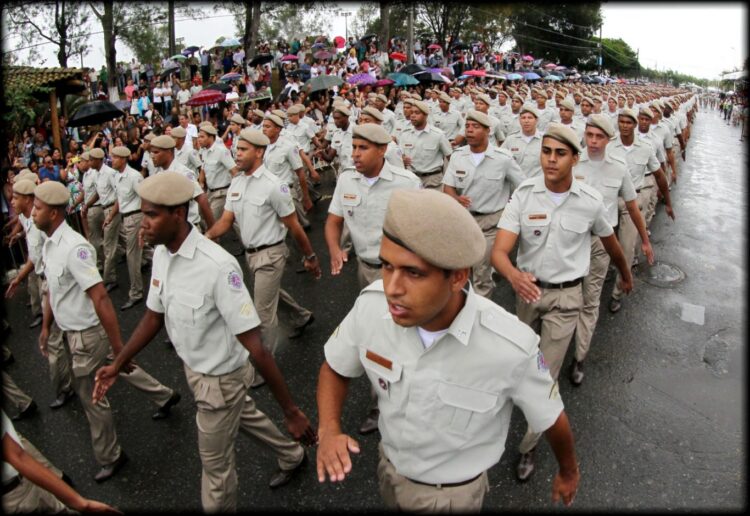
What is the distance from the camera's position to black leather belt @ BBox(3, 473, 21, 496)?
7.47 feet

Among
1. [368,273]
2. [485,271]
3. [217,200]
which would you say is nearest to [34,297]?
[217,200]

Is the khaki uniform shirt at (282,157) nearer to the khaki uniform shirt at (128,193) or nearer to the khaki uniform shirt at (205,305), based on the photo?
the khaki uniform shirt at (128,193)

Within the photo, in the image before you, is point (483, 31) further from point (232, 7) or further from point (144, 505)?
point (144, 505)

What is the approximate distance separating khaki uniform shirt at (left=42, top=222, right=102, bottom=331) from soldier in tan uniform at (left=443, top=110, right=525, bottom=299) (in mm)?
3525

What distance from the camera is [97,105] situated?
434 inches

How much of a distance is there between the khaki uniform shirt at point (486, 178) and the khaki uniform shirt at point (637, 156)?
1.76 meters

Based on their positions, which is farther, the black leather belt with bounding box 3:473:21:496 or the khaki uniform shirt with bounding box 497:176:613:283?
the khaki uniform shirt with bounding box 497:176:613:283

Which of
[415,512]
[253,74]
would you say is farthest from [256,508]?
[253,74]

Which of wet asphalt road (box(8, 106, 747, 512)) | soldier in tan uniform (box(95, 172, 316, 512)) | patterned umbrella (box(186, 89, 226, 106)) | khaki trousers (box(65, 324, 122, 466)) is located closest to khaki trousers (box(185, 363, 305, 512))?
soldier in tan uniform (box(95, 172, 316, 512))

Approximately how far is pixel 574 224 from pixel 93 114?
10.3 metres

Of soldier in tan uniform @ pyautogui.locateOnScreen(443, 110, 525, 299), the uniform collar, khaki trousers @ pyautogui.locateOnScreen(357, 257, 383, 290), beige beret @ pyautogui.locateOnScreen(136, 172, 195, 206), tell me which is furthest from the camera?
soldier in tan uniform @ pyautogui.locateOnScreen(443, 110, 525, 299)

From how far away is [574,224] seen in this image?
12.5ft

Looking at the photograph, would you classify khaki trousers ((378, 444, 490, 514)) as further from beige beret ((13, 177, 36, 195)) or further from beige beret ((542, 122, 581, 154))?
beige beret ((13, 177, 36, 195))

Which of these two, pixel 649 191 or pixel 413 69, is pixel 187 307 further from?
pixel 413 69
